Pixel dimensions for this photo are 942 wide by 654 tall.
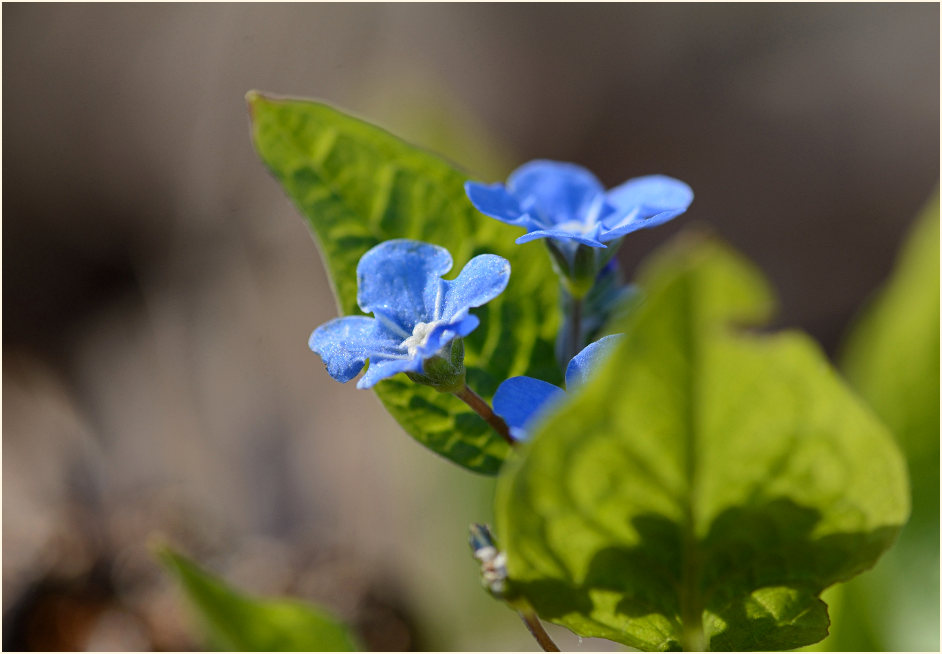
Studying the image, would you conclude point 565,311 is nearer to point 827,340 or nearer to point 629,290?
point 629,290

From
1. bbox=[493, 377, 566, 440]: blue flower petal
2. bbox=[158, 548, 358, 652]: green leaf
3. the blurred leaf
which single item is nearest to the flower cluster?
bbox=[493, 377, 566, 440]: blue flower petal

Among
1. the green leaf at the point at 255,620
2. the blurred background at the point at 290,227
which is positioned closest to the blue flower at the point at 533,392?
the green leaf at the point at 255,620

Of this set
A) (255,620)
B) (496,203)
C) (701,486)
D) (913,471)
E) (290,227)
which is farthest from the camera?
(290,227)

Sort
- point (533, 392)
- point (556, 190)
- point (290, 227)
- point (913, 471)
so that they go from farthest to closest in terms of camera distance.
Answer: point (290, 227) < point (913, 471) < point (556, 190) < point (533, 392)

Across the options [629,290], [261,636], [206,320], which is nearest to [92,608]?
[261,636]

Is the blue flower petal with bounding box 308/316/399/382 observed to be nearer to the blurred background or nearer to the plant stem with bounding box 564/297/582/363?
the plant stem with bounding box 564/297/582/363

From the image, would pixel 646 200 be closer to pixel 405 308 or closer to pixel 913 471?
pixel 405 308

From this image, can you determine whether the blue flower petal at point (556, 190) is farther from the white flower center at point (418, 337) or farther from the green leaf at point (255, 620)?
the green leaf at point (255, 620)

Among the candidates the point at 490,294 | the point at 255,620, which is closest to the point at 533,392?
the point at 490,294
